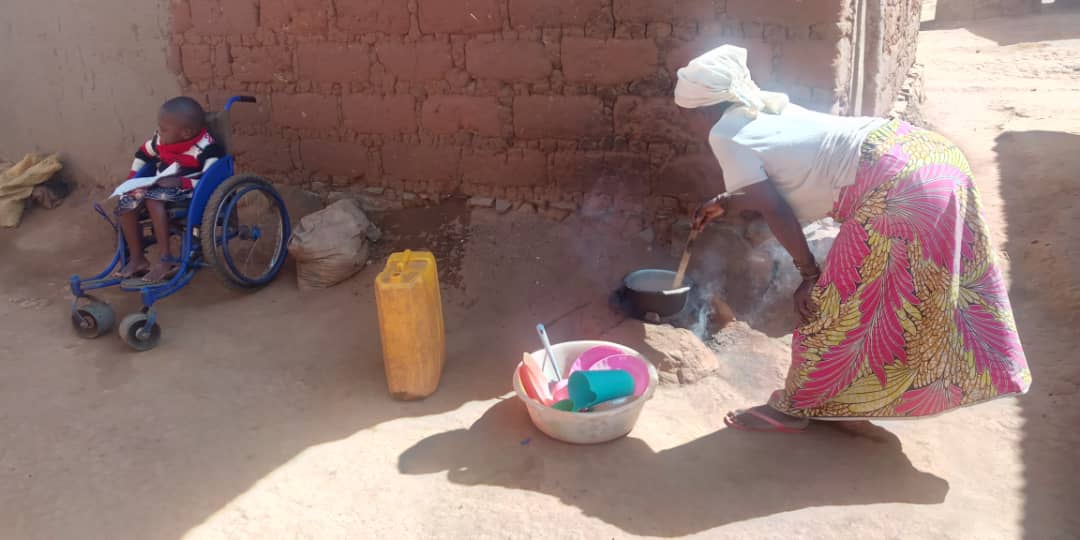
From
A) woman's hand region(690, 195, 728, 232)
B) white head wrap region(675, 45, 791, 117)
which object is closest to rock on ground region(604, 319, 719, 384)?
woman's hand region(690, 195, 728, 232)

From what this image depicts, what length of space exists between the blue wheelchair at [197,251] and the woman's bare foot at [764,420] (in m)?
2.71

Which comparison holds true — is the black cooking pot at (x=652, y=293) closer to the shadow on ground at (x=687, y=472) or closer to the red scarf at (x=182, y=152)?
the shadow on ground at (x=687, y=472)

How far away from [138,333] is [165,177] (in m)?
0.87

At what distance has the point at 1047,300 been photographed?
12.1 feet

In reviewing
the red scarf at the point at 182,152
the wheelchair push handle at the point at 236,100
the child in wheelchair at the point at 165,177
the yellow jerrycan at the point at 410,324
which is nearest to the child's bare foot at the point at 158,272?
the child in wheelchair at the point at 165,177

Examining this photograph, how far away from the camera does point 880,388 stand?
258 cm

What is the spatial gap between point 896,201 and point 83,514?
2844 mm

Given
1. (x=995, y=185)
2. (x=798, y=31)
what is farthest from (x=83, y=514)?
(x=995, y=185)

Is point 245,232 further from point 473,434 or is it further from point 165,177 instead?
point 473,434

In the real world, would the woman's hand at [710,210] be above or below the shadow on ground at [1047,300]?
above

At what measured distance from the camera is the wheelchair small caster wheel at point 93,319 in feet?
12.6

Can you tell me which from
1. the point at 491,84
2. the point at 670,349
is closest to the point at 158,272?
the point at 491,84

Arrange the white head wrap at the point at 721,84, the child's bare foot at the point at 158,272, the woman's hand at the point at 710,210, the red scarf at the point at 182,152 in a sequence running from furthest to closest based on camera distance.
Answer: the red scarf at the point at 182,152, the child's bare foot at the point at 158,272, the woman's hand at the point at 710,210, the white head wrap at the point at 721,84

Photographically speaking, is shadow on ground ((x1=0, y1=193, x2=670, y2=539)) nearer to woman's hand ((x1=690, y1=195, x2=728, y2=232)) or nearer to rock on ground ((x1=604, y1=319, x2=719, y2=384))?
rock on ground ((x1=604, y1=319, x2=719, y2=384))
